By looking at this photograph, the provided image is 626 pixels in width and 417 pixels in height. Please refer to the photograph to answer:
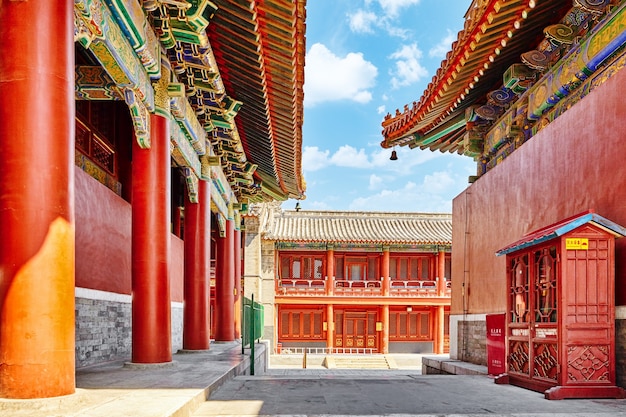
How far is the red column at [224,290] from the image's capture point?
53.6 ft

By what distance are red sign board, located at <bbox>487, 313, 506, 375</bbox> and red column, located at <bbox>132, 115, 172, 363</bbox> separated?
4.39m

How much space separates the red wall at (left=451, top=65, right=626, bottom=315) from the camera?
6609 mm

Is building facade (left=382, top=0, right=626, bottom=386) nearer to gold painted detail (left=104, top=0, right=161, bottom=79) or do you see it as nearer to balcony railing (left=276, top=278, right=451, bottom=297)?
gold painted detail (left=104, top=0, right=161, bottom=79)

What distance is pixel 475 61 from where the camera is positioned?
8.91m

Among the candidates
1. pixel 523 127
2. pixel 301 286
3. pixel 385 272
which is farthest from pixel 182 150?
pixel 385 272

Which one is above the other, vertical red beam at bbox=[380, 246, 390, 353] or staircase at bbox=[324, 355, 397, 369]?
vertical red beam at bbox=[380, 246, 390, 353]

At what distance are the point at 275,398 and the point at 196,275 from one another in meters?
5.65

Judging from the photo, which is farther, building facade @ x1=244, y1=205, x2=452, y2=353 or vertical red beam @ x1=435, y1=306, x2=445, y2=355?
vertical red beam @ x1=435, y1=306, x2=445, y2=355

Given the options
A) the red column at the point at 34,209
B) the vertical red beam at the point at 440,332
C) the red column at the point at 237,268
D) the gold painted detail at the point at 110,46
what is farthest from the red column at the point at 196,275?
the vertical red beam at the point at 440,332

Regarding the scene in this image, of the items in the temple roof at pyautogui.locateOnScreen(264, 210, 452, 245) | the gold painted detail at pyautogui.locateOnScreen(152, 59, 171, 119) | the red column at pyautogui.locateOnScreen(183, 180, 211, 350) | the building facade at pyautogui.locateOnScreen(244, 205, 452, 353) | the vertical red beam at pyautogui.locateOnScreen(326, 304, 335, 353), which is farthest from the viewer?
the temple roof at pyautogui.locateOnScreen(264, 210, 452, 245)

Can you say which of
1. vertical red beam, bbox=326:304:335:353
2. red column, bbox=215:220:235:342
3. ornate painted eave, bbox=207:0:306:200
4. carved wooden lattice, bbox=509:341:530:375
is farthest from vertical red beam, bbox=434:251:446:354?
carved wooden lattice, bbox=509:341:530:375

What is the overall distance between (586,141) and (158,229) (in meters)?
5.19

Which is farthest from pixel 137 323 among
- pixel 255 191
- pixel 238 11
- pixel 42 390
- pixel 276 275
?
pixel 276 275

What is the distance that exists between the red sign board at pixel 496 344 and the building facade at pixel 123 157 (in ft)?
14.4
